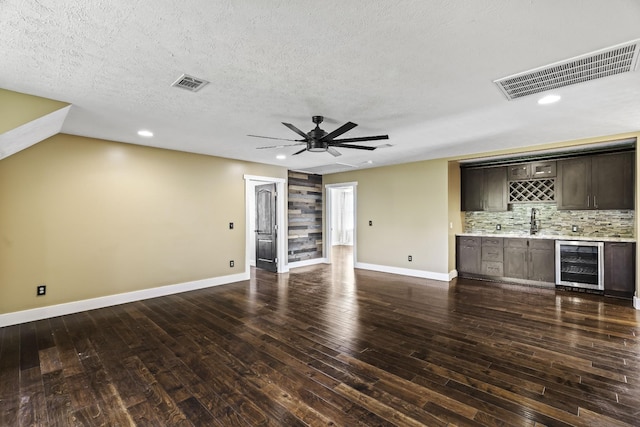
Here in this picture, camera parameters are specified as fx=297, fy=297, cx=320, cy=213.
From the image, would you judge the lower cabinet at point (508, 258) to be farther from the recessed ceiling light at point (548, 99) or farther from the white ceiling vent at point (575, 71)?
the white ceiling vent at point (575, 71)

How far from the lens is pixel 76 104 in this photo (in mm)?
3111

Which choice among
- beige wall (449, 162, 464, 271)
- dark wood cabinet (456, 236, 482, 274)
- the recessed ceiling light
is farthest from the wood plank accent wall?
the recessed ceiling light

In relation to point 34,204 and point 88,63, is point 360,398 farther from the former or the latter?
point 34,204

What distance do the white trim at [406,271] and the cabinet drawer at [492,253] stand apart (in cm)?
84

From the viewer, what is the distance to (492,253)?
5.92 m

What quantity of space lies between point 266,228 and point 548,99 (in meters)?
5.78

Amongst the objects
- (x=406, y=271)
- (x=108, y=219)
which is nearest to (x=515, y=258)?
(x=406, y=271)

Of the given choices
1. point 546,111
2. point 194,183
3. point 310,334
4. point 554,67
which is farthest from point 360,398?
point 194,183

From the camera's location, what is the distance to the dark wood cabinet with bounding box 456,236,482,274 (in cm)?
609

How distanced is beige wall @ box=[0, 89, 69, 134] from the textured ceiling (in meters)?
0.12

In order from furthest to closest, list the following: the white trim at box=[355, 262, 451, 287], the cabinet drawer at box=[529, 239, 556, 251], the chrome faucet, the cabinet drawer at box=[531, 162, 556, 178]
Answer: the white trim at box=[355, 262, 451, 287], the chrome faucet, the cabinet drawer at box=[531, 162, 556, 178], the cabinet drawer at box=[529, 239, 556, 251]

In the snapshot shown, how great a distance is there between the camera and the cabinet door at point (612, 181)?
4.87m

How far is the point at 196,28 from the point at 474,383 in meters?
3.29

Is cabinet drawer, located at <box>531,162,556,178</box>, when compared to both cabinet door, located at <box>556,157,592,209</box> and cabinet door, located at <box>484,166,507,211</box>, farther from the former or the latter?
cabinet door, located at <box>484,166,507,211</box>
